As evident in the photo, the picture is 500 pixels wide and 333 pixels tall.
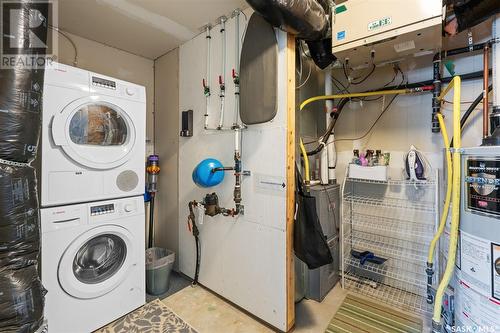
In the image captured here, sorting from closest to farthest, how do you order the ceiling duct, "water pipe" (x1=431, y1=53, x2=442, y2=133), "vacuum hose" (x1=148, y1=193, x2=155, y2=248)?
the ceiling duct, "water pipe" (x1=431, y1=53, x2=442, y2=133), "vacuum hose" (x1=148, y1=193, x2=155, y2=248)

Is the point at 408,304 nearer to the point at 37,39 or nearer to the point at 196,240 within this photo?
the point at 196,240

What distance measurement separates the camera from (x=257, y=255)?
176 cm

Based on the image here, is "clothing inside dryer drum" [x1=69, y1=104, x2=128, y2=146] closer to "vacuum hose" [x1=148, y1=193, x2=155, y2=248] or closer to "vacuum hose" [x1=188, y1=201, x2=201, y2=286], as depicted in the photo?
"vacuum hose" [x1=188, y1=201, x2=201, y2=286]

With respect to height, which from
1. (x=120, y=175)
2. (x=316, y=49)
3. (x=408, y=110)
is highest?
(x=316, y=49)

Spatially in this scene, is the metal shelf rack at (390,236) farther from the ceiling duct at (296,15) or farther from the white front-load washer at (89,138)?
the white front-load washer at (89,138)

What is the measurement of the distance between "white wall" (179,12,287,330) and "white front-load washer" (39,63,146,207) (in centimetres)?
56

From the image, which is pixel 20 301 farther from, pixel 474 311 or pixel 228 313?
pixel 474 311

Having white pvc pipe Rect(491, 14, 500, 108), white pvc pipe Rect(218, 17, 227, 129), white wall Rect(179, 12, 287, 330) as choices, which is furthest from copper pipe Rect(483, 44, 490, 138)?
white pvc pipe Rect(218, 17, 227, 129)

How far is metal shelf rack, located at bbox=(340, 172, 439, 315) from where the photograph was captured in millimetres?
1929

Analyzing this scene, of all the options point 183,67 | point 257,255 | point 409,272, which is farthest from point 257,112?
point 409,272

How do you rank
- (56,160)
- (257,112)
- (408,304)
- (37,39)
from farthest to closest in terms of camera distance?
1. (408,304)
2. (257,112)
3. (56,160)
4. (37,39)

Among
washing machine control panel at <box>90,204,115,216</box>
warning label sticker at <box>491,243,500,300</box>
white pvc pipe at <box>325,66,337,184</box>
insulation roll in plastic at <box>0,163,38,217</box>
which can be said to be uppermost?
white pvc pipe at <box>325,66,337,184</box>

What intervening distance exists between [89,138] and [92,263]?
96cm

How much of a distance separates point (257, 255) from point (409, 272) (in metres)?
1.40
